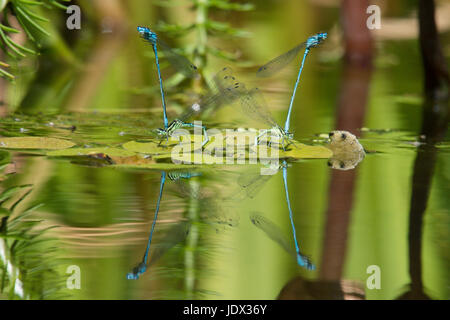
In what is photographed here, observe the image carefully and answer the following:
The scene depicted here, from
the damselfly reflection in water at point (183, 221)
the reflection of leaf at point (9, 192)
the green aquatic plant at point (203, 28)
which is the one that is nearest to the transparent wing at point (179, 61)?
the damselfly reflection in water at point (183, 221)

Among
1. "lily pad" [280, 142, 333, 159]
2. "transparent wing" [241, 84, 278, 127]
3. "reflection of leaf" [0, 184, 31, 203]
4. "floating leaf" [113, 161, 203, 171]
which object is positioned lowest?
"reflection of leaf" [0, 184, 31, 203]

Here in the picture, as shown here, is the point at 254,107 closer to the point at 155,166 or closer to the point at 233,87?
the point at 233,87

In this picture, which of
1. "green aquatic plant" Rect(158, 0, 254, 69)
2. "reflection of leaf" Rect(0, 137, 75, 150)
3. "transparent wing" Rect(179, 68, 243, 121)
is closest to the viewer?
"reflection of leaf" Rect(0, 137, 75, 150)

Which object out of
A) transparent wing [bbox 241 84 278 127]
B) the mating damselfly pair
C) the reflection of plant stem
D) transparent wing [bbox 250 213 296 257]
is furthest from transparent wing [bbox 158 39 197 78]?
transparent wing [bbox 250 213 296 257]

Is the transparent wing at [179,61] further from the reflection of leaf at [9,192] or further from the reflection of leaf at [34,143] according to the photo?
the reflection of leaf at [9,192]

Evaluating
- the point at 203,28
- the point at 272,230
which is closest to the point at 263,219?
the point at 272,230

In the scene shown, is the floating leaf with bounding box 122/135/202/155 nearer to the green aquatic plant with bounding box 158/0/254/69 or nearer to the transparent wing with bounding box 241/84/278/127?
the transparent wing with bounding box 241/84/278/127
